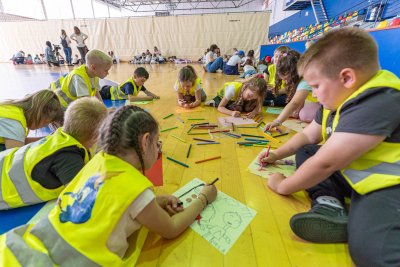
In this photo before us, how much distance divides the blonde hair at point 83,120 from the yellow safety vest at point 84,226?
1.35 feet

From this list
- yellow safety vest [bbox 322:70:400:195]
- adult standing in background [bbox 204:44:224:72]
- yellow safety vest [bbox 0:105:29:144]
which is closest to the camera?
yellow safety vest [bbox 322:70:400:195]

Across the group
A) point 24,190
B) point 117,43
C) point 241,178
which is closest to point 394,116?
point 241,178

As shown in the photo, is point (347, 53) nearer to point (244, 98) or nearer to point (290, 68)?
point (290, 68)

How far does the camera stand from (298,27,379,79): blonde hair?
70cm

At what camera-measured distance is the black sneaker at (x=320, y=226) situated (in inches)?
31.2

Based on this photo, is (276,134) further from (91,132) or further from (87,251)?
(87,251)

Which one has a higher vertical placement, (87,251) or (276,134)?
(87,251)

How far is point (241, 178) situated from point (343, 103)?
0.66m

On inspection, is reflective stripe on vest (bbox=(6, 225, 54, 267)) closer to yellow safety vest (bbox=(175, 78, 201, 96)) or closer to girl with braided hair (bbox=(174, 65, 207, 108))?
girl with braided hair (bbox=(174, 65, 207, 108))

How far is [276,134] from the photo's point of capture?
1.81 metres

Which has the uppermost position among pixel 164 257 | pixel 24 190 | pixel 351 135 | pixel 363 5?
pixel 363 5

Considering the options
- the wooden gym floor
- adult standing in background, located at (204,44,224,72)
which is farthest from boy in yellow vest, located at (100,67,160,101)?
adult standing in background, located at (204,44,224,72)

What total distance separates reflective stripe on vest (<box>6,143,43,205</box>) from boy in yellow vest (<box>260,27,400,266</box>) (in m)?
1.12

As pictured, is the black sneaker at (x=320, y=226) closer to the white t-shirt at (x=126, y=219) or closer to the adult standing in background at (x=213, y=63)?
the white t-shirt at (x=126, y=219)
